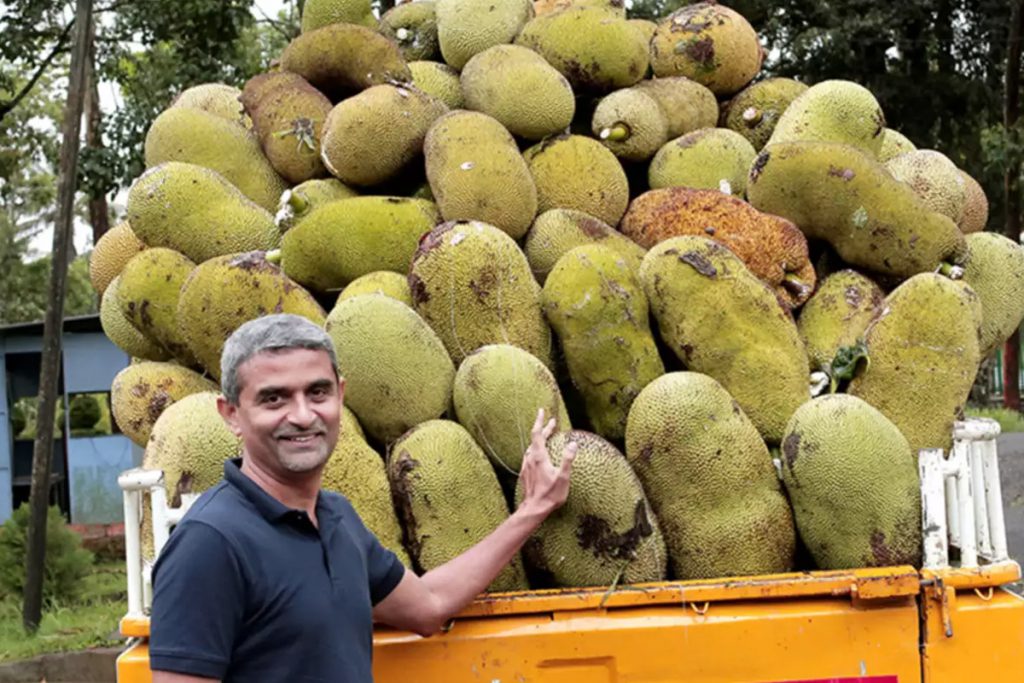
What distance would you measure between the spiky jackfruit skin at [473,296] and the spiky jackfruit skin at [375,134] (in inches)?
29.7

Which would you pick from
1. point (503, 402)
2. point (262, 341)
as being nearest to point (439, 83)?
point (503, 402)

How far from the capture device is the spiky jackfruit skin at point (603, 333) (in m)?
3.21

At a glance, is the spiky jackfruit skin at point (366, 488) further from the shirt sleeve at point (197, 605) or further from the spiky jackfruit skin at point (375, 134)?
the spiky jackfruit skin at point (375, 134)

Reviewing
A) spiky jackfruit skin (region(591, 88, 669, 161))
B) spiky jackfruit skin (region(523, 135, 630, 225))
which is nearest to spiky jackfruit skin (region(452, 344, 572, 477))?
spiky jackfruit skin (region(523, 135, 630, 225))

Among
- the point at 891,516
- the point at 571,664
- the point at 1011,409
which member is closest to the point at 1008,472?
the point at 1011,409

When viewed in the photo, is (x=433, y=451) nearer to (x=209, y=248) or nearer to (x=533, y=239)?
(x=533, y=239)

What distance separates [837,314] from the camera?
3576 mm

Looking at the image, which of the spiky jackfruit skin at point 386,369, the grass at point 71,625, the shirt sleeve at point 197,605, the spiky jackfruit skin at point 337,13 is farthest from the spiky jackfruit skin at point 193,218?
the grass at point 71,625

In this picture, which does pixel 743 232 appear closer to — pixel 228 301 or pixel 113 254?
pixel 228 301

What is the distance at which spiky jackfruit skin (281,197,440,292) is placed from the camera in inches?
148

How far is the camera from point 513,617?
2490mm

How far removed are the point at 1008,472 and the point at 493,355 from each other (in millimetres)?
7841

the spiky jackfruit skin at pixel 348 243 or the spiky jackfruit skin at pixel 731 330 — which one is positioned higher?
the spiky jackfruit skin at pixel 348 243

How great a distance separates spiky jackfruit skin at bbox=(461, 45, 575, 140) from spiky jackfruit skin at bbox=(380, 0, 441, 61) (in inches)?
28.6
